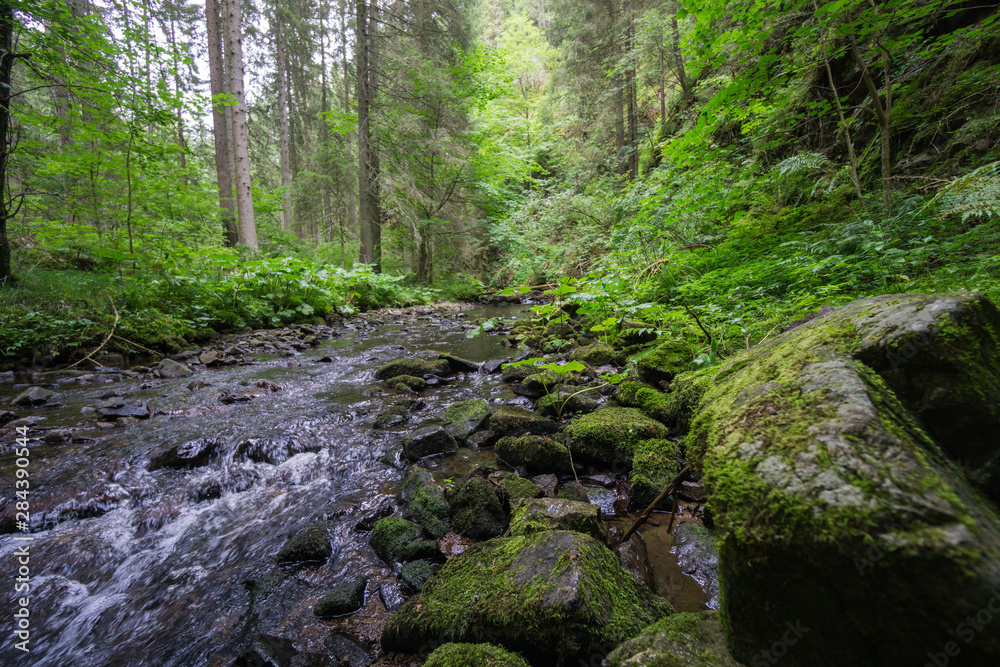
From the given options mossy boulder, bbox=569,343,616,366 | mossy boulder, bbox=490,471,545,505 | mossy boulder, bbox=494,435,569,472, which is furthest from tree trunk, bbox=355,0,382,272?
mossy boulder, bbox=490,471,545,505

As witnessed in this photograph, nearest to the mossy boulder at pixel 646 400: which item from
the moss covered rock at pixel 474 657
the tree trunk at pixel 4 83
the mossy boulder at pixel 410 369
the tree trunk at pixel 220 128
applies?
the moss covered rock at pixel 474 657

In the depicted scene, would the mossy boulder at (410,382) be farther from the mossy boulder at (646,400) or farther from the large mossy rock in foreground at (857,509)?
the large mossy rock in foreground at (857,509)

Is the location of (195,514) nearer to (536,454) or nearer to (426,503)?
(426,503)

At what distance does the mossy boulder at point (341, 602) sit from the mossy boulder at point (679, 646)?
131cm

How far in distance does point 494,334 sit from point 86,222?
9.99 meters

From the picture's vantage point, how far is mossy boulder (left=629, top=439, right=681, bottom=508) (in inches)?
99.6

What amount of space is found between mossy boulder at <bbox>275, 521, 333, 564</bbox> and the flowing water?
67mm

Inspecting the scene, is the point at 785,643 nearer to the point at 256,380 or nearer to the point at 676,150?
the point at 676,150

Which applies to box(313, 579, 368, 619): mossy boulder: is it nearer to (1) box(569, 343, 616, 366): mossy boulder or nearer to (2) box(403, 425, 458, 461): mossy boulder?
(2) box(403, 425, 458, 461): mossy boulder

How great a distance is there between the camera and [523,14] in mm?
31156

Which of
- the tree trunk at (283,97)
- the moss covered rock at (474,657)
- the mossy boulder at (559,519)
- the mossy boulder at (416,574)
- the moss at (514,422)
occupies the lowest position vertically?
the mossy boulder at (416,574)

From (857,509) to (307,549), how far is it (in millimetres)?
2577

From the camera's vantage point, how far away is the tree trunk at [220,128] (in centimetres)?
1145

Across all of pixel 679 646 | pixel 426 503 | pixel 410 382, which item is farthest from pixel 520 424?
pixel 679 646
